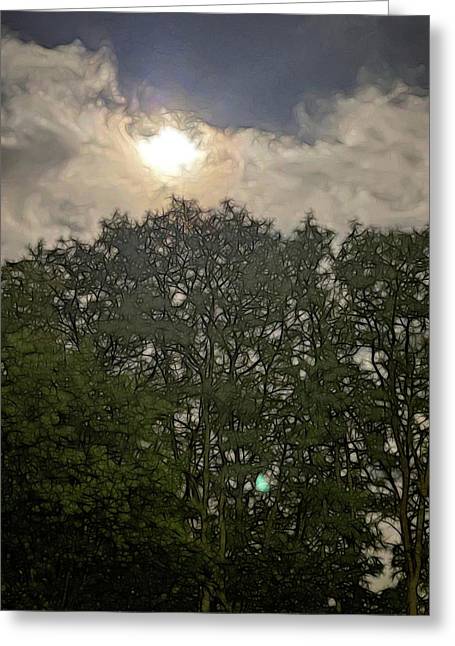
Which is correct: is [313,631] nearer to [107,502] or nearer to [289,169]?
[107,502]

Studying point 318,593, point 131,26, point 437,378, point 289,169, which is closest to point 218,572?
point 318,593

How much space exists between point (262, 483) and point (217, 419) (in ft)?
0.59

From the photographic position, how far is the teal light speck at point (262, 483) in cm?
191

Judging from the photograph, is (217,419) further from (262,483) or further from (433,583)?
(433,583)

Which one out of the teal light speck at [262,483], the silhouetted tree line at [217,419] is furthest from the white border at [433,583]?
the teal light speck at [262,483]

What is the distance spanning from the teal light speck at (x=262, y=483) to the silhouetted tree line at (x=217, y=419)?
Answer: 0.01m

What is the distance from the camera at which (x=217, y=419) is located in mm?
1919

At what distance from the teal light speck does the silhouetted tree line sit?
0.04 ft

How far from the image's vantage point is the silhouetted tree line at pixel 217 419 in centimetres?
191

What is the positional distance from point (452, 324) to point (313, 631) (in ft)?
2.61

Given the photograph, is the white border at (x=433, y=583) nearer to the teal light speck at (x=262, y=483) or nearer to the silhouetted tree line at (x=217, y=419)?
the silhouetted tree line at (x=217, y=419)

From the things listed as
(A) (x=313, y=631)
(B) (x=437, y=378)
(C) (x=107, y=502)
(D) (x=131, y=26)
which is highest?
(D) (x=131, y=26)

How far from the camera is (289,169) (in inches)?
76.2

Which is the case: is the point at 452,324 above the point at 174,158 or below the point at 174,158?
below
